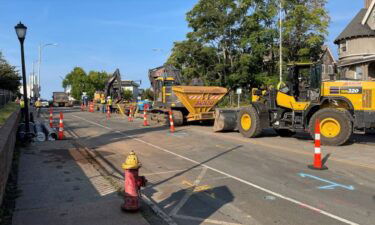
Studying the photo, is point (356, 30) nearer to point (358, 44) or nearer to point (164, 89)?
point (358, 44)

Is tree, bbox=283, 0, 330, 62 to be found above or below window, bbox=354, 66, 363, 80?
above

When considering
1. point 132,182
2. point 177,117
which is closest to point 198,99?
point 177,117

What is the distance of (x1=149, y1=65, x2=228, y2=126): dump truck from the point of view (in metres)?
20.1

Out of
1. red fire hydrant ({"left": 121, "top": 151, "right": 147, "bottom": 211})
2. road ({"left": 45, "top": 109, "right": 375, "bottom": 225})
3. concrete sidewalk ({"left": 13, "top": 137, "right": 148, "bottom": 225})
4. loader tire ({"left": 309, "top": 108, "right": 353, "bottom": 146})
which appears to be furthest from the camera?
loader tire ({"left": 309, "top": 108, "right": 353, "bottom": 146})

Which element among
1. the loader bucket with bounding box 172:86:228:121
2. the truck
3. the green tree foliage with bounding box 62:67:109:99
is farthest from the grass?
the green tree foliage with bounding box 62:67:109:99

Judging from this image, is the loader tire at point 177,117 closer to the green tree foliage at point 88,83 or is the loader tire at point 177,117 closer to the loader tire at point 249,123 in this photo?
the loader tire at point 249,123

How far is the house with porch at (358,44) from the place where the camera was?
35.9m

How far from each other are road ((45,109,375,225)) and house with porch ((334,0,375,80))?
23566 millimetres

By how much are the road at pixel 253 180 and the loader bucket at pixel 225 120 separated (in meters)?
2.49

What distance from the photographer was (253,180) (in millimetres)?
8234

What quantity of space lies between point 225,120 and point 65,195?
426 inches

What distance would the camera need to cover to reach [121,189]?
24.1 feet

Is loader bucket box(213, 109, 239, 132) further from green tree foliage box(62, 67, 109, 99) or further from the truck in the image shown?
green tree foliage box(62, 67, 109, 99)

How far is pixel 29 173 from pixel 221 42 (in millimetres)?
38176
